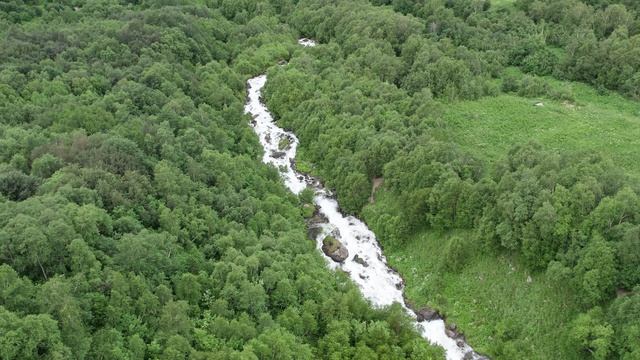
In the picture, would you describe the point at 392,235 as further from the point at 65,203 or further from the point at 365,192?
the point at 65,203

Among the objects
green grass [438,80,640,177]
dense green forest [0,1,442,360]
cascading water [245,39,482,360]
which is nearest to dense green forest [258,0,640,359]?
green grass [438,80,640,177]

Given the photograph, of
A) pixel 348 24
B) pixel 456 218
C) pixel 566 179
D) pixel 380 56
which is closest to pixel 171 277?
pixel 456 218

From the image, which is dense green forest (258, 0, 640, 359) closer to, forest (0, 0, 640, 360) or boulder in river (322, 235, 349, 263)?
forest (0, 0, 640, 360)

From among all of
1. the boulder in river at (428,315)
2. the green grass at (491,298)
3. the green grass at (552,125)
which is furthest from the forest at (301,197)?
the boulder in river at (428,315)

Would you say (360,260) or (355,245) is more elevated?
(360,260)

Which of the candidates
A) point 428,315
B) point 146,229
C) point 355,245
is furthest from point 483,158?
point 146,229

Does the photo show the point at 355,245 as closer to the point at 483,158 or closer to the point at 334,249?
the point at 334,249
